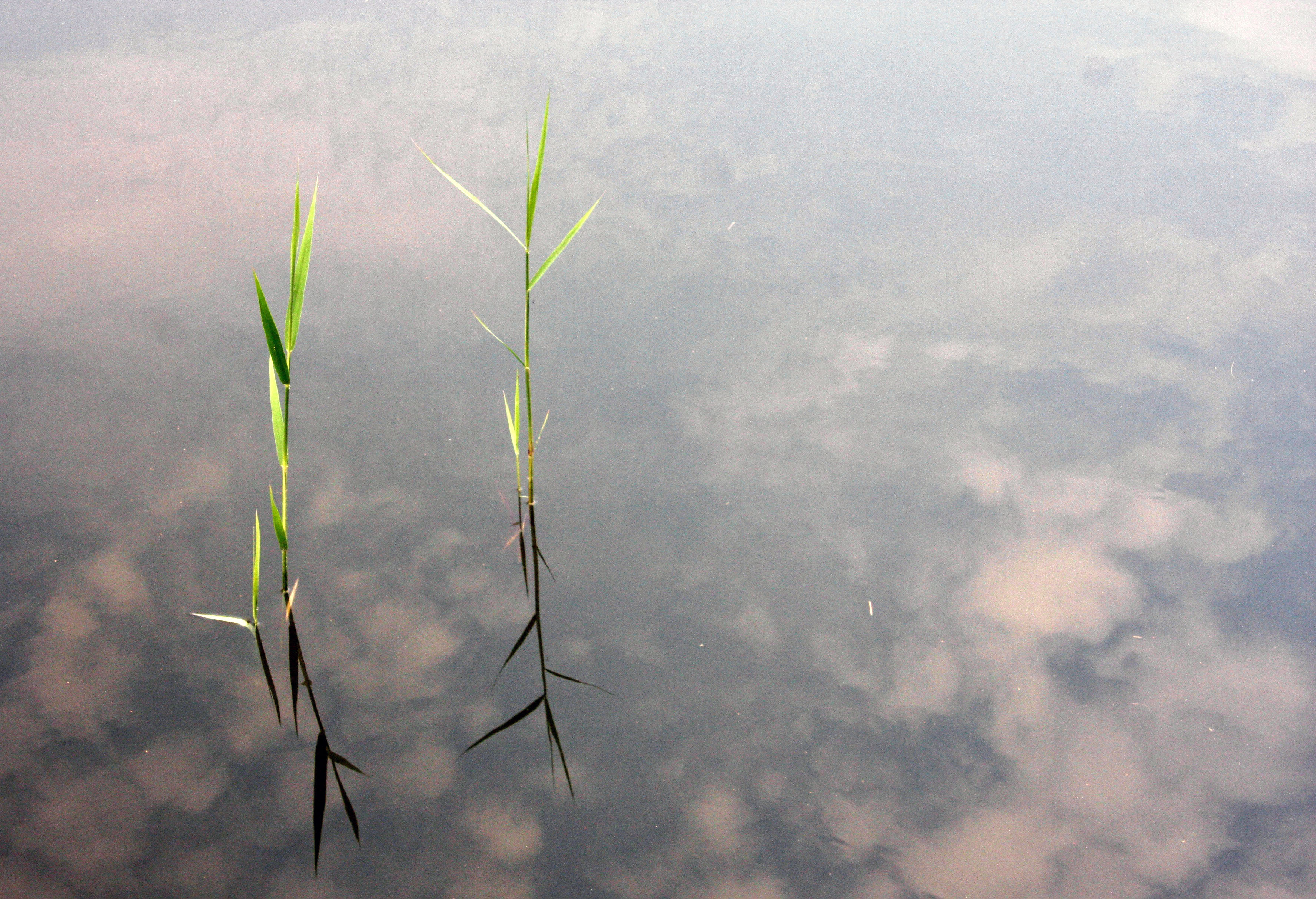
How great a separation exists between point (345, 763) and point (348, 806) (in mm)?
67

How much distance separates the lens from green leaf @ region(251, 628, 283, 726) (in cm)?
138

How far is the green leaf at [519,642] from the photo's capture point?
1466mm

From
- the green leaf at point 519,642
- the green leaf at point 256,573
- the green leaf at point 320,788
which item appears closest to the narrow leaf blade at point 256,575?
the green leaf at point 256,573

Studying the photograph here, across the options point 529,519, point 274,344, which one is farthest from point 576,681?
point 274,344

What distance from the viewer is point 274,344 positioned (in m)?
1.36

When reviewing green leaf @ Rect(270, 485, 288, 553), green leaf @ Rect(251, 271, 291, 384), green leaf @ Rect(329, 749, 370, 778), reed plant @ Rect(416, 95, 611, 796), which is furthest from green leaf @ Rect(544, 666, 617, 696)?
green leaf @ Rect(251, 271, 291, 384)

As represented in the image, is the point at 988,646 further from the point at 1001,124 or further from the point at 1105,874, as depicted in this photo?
the point at 1001,124

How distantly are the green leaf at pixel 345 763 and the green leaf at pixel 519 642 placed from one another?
235mm

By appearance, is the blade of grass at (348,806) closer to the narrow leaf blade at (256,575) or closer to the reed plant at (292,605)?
the reed plant at (292,605)

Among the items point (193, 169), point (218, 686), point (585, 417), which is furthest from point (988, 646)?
point (193, 169)

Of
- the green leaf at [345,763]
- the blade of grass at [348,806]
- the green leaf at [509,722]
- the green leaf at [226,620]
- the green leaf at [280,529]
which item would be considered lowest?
the blade of grass at [348,806]

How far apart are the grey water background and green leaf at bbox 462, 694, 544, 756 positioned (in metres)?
0.02

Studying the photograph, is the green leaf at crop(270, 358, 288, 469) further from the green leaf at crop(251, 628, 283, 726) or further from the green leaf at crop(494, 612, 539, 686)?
the green leaf at crop(494, 612, 539, 686)

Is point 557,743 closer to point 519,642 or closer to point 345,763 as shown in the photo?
point 519,642
